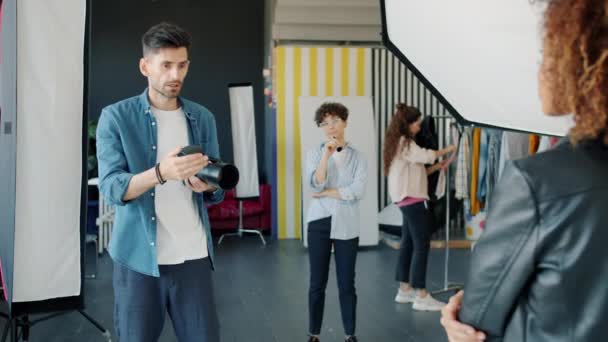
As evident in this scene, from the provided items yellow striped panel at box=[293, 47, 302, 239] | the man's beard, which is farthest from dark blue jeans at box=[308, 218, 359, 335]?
yellow striped panel at box=[293, 47, 302, 239]

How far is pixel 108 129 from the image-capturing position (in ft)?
6.81

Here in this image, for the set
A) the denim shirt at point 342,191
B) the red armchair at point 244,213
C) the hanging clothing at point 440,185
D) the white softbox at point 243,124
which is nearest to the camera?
the denim shirt at point 342,191

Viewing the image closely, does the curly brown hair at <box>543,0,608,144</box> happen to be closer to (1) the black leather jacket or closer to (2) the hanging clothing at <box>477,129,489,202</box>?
(1) the black leather jacket

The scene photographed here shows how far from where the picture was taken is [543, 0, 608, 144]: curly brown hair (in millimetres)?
857

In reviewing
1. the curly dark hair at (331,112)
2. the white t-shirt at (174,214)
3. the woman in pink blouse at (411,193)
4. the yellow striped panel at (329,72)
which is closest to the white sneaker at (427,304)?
the woman in pink blouse at (411,193)

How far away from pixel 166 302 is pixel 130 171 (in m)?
0.45

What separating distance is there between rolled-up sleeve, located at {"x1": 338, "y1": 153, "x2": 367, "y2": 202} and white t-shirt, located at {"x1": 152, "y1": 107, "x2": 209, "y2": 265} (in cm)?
148

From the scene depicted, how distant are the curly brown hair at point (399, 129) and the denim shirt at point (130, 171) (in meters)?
2.78

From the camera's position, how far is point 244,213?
8.58 meters

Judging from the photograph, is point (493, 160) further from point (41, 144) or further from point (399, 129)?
point (41, 144)

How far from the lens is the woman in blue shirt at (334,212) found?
350 centimetres

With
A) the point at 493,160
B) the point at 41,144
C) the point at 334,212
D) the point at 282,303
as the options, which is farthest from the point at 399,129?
the point at 41,144

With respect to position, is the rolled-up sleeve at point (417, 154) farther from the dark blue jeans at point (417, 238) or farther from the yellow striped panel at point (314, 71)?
the yellow striped panel at point (314, 71)

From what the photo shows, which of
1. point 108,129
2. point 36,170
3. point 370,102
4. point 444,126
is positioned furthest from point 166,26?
point 444,126
